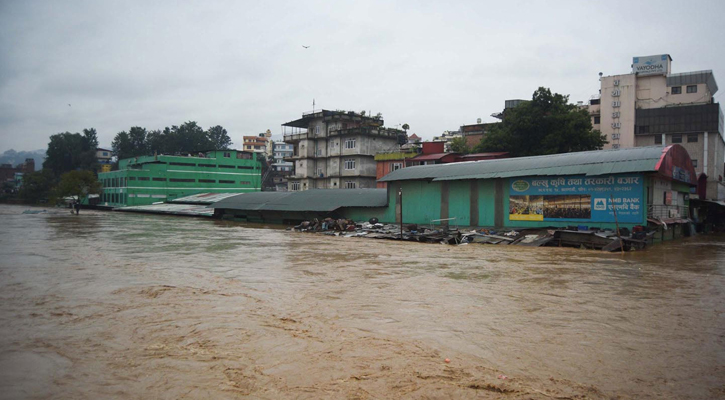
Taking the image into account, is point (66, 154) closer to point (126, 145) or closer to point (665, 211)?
point (126, 145)

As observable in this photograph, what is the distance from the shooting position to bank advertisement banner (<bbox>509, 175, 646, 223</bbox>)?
1941 centimetres

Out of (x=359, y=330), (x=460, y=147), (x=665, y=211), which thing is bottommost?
(x=359, y=330)

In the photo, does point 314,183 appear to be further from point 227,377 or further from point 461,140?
point 227,377

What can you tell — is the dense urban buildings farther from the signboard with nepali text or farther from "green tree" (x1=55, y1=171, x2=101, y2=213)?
the signboard with nepali text

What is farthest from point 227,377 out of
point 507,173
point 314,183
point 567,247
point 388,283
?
point 314,183

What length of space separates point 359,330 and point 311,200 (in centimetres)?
2708

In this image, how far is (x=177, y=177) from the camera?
208 feet

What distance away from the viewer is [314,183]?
5600cm

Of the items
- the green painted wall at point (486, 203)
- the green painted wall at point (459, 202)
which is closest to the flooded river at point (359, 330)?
the green painted wall at point (486, 203)

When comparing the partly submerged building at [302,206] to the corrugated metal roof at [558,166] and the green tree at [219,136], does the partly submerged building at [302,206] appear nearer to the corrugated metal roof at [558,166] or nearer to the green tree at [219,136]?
the corrugated metal roof at [558,166]

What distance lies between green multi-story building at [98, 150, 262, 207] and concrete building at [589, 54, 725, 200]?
4788cm

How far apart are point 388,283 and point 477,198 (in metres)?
14.9

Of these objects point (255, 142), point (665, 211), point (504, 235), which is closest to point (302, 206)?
point (504, 235)

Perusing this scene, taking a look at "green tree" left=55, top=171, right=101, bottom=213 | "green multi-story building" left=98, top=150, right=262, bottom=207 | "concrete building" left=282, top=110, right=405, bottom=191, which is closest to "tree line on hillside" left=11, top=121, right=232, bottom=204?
"green multi-story building" left=98, top=150, right=262, bottom=207
